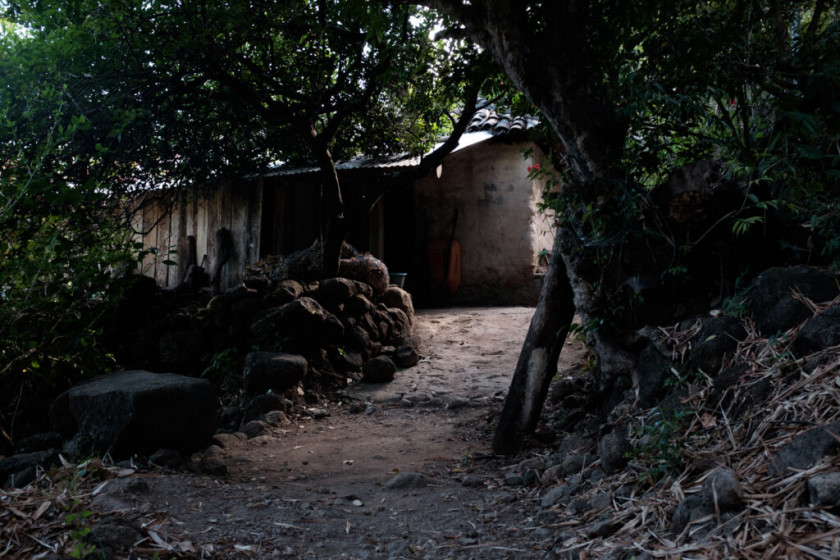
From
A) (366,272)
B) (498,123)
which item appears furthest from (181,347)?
(498,123)

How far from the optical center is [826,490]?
6.18 feet

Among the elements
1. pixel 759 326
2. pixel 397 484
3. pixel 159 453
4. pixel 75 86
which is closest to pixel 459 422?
pixel 397 484

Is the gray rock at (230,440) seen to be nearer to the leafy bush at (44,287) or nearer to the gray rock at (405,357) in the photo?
the leafy bush at (44,287)

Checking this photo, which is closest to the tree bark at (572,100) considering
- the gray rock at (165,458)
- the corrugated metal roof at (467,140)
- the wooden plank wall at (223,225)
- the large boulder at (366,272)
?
the gray rock at (165,458)

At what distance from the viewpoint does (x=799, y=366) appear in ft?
8.77

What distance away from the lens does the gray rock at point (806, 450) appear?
207cm

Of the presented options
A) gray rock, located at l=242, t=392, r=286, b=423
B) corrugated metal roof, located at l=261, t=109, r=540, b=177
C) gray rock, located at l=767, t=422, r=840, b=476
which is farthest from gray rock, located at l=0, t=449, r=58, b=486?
corrugated metal roof, located at l=261, t=109, r=540, b=177

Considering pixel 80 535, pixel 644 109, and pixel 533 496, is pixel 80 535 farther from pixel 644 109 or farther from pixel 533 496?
pixel 644 109

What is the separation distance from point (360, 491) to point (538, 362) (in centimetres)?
161

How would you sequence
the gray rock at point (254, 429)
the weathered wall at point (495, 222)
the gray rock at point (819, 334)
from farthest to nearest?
the weathered wall at point (495, 222) → the gray rock at point (254, 429) → the gray rock at point (819, 334)

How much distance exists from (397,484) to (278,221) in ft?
24.2

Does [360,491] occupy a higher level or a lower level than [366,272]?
lower

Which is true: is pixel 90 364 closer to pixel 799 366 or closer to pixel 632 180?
pixel 632 180

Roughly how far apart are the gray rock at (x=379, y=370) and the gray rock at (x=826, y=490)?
5.66 metres
